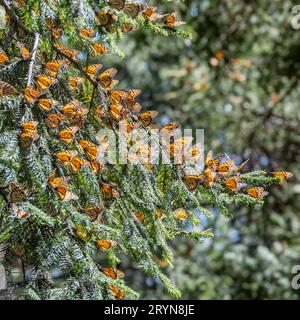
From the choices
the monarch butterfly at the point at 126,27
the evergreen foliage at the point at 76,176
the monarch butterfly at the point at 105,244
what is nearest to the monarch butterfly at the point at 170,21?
the evergreen foliage at the point at 76,176

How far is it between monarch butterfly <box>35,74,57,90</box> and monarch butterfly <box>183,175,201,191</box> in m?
0.36

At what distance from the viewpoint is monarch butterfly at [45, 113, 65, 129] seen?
4.59 ft

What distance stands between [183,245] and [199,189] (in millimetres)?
3121

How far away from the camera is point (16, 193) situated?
1269 mm

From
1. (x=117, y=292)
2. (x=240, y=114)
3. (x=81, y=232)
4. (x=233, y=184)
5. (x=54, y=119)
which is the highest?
(x=240, y=114)

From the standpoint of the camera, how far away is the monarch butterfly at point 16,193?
1.26m

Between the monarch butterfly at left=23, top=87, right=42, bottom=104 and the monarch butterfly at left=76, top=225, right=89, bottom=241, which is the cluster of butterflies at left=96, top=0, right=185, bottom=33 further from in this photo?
the monarch butterfly at left=76, top=225, right=89, bottom=241

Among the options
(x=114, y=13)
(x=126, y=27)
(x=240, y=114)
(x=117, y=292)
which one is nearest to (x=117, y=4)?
(x=114, y=13)

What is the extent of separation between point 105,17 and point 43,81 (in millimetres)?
185

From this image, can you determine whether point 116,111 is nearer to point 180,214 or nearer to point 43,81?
point 43,81

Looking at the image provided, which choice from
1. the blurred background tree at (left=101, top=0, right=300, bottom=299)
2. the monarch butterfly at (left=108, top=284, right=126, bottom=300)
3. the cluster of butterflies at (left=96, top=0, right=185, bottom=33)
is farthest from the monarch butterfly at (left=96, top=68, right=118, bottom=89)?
the blurred background tree at (left=101, top=0, right=300, bottom=299)

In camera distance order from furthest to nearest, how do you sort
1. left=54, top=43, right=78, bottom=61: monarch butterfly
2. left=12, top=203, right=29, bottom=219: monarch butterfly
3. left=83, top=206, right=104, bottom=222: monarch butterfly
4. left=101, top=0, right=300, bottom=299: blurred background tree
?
left=101, top=0, right=300, bottom=299: blurred background tree < left=54, top=43, right=78, bottom=61: monarch butterfly < left=83, top=206, right=104, bottom=222: monarch butterfly < left=12, top=203, right=29, bottom=219: monarch butterfly

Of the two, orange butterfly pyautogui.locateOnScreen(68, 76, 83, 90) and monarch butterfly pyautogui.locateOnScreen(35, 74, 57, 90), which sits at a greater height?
orange butterfly pyautogui.locateOnScreen(68, 76, 83, 90)
